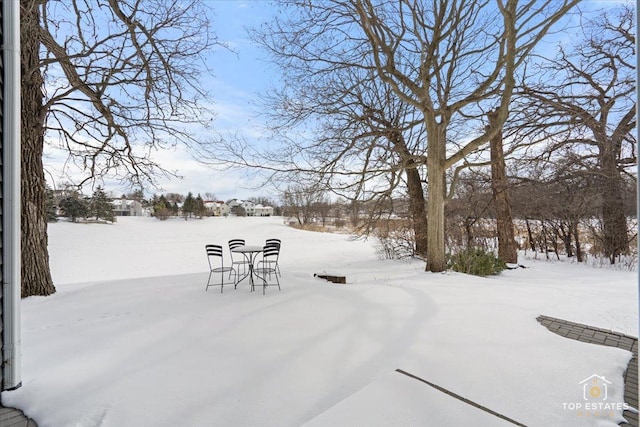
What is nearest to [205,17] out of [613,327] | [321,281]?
[321,281]

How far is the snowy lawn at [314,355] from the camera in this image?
174 cm

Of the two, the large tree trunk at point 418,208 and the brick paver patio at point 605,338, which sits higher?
the large tree trunk at point 418,208

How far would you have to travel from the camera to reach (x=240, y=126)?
732 cm

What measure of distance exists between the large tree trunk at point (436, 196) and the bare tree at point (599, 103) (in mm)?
3450

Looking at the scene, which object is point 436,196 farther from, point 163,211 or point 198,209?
point 198,209

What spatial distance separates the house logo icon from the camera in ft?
6.12

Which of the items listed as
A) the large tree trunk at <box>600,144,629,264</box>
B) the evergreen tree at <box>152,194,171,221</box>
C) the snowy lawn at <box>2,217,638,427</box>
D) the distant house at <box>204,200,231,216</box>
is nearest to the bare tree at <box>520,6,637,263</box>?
the large tree trunk at <box>600,144,629,264</box>

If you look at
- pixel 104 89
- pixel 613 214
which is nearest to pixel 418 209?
pixel 613 214

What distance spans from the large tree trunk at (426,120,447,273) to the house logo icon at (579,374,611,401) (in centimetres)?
421

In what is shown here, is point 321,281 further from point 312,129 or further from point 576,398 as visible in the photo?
point 312,129

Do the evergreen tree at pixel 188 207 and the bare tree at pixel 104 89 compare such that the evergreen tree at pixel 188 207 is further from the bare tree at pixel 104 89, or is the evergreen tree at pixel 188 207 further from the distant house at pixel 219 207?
the bare tree at pixel 104 89

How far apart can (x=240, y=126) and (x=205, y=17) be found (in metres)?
2.54

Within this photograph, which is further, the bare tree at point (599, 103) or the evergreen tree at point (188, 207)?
the evergreen tree at point (188, 207)

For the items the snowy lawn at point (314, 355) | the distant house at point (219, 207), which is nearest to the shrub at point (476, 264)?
the snowy lawn at point (314, 355)
